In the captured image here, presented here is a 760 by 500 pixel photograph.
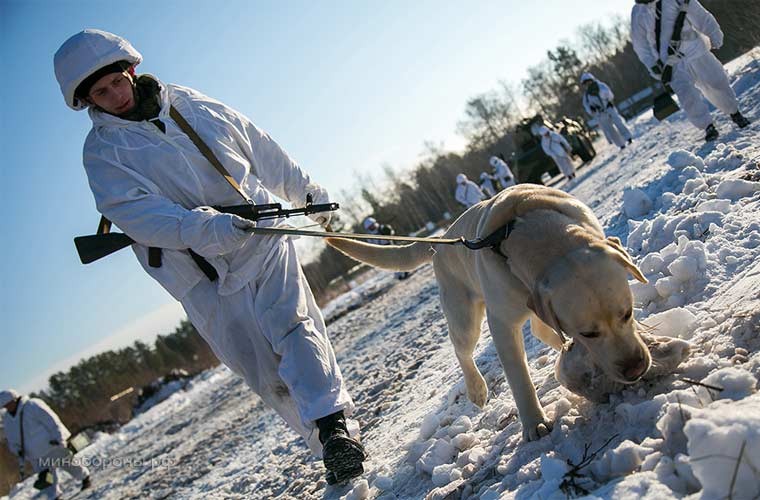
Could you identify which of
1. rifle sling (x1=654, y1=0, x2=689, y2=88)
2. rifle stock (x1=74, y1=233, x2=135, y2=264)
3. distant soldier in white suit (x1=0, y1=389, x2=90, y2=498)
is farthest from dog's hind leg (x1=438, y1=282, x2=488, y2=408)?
distant soldier in white suit (x1=0, y1=389, x2=90, y2=498)

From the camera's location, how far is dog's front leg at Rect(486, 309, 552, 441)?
2.82 meters

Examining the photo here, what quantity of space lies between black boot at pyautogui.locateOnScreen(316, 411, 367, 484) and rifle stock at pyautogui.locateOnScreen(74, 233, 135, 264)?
74.0 inches

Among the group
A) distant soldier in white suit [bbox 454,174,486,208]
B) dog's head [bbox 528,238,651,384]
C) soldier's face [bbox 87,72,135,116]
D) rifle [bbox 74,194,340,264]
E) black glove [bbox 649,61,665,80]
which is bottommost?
dog's head [bbox 528,238,651,384]

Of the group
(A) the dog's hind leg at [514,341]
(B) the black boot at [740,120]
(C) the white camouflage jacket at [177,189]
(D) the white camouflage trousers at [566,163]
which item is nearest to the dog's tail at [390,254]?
(C) the white camouflage jacket at [177,189]

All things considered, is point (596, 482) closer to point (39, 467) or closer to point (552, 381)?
point (552, 381)

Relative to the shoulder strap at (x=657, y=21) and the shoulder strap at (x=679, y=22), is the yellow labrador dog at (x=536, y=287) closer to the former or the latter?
the shoulder strap at (x=679, y=22)

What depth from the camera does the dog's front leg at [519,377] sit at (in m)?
2.82

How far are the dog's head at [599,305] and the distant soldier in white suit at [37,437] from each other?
12.5 m

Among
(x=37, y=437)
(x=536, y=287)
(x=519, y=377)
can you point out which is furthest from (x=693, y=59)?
(x=37, y=437)

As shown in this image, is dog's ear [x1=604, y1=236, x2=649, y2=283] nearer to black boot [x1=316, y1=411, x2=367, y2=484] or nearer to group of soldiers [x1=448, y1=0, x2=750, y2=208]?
black boot [x1=316, y1=411, x2=367, y2=484]

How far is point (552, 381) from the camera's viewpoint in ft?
11.3

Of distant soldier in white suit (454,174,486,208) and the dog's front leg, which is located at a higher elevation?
distant soldier in white suit (454,174,486,208)

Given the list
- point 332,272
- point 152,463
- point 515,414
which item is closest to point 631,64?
point 332,272

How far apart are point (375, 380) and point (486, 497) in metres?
4.82
